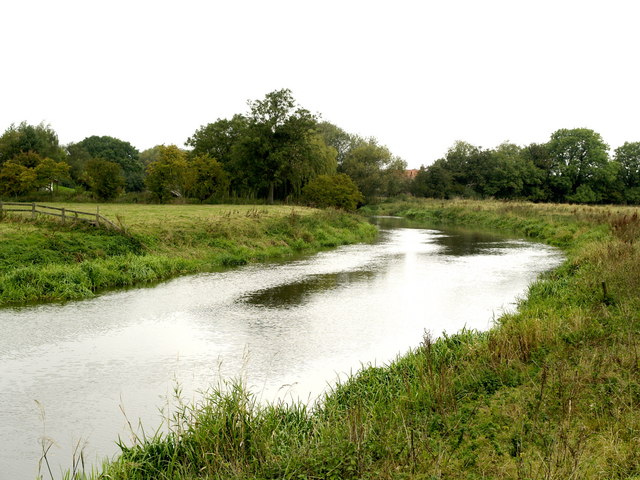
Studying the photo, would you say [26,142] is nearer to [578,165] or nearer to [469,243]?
[469,243]

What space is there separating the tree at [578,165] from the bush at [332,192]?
46.2 m

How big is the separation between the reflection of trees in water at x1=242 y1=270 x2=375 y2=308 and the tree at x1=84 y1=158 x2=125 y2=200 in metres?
38.5

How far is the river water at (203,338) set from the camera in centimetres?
724

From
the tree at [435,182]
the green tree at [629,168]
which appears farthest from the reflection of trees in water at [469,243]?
the green tree at [629,168]

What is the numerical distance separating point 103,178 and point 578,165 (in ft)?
237

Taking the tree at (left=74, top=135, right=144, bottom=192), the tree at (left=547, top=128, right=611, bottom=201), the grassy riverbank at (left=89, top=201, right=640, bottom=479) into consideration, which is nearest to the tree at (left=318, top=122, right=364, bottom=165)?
the tree at (left=547, top=128, right=611, bottom=201)

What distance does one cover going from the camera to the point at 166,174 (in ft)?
169

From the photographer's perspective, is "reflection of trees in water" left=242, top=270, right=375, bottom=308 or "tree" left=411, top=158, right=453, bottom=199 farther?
"tree" left=411, top=158, right=453, bottom=199

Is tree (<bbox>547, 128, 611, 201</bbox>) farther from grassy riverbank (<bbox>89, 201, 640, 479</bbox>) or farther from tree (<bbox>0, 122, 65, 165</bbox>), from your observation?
grassy riverbank (<bbox>89, 201, 640, 479</bbox>)

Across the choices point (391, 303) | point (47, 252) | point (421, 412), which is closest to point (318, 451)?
point (421, 412)

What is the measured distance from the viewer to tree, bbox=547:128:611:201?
79.5 m

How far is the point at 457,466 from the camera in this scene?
4820 millimetres

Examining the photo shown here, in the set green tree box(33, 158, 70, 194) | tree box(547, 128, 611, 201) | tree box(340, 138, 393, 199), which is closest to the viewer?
green tree box(33, 158, 70, 194)

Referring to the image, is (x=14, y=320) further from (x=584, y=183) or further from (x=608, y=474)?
(x=584, y=183)
